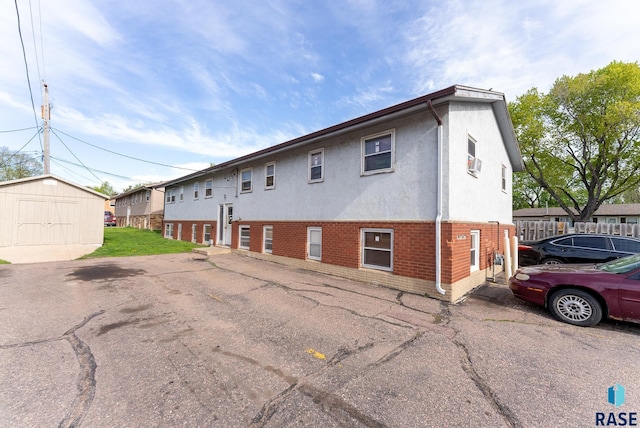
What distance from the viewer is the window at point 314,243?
30.8 ft

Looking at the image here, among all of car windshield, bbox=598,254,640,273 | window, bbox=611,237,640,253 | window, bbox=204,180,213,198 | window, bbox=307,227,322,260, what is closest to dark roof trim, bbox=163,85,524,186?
window, bbox=307,227,322,260

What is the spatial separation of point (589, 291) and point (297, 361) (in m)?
5.54

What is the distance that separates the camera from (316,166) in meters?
9.70

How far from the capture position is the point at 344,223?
332 inches

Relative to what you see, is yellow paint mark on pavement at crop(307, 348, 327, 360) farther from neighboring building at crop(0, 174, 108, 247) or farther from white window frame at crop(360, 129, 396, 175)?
neighboring building at crop(0, 174, 108, 247)

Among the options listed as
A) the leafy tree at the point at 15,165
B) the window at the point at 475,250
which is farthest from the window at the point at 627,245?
the leafy tree at the point at 15,165

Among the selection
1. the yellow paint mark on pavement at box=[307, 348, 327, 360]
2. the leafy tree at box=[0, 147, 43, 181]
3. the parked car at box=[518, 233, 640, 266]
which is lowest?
the yellow paint mark on pavement at box=[307, 348, 327, 360]

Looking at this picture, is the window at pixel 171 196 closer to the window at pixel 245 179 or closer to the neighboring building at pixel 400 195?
the window at pixel 245 179

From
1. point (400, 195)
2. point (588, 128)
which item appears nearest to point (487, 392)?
point (400, 195)

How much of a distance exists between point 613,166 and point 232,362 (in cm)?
3159

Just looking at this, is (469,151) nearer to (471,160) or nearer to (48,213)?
(471,160)

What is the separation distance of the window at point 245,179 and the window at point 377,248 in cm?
741

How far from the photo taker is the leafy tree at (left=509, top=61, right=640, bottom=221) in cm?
1773

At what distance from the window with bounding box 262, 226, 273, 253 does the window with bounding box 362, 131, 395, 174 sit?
5.57 metres
